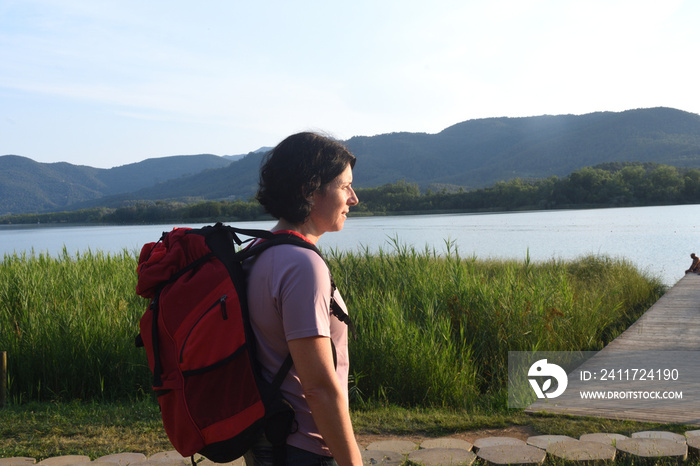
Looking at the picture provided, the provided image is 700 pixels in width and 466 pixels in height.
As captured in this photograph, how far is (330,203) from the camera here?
4.92 feet

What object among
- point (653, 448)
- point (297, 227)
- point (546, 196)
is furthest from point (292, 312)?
point (546, 196)

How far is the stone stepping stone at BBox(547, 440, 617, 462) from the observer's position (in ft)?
9.86

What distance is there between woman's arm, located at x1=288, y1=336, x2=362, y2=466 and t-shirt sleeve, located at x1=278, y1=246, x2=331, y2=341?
0.03 meters

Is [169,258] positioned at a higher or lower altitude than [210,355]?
higher

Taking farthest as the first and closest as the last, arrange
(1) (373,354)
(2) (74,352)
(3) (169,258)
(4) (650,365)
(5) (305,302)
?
(2) (74,352) → (4) (650,365) → (1) (373,354) → (3) (169,258) → (5) (305,302)

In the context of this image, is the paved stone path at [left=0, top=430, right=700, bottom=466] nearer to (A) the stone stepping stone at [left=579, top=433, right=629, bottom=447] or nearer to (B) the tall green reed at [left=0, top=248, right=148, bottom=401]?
(A) the stone stepping stone at [left=579, top=433, right=629, bottom=447]

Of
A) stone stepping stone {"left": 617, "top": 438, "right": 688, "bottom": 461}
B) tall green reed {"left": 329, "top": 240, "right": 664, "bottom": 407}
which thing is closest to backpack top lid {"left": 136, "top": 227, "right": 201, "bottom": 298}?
stone stepping stone {"left": 617, "top": 438, "right": 688, "bottom": 461}

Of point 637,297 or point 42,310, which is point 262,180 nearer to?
point 42,310

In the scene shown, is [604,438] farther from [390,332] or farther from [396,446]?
[390,332]

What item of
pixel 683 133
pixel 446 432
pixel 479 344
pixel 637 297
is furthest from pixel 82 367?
pixel 683 133

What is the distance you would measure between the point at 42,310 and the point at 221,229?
5.47 meters

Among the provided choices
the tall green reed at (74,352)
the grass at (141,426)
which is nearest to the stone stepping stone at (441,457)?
the grass at (141,426)

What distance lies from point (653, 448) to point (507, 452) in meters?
0.82

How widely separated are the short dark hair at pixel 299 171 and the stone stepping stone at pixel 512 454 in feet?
7.33
